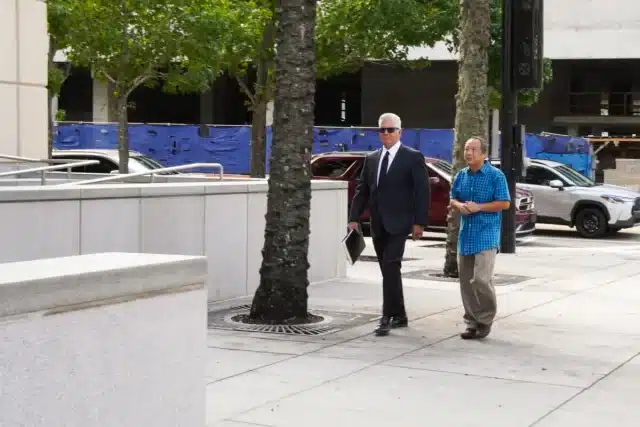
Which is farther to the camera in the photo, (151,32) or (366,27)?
(366,27)

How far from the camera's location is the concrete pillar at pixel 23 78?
15781 millimetres

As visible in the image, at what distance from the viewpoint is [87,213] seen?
951cm

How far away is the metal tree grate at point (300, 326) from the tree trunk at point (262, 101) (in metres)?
15.4

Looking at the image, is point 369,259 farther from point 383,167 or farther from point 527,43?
point 383,167

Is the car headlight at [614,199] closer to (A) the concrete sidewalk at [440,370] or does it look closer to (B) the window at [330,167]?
(B) the window at [330,167]

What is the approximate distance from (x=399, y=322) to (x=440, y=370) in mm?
1762

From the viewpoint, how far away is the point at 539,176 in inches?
914

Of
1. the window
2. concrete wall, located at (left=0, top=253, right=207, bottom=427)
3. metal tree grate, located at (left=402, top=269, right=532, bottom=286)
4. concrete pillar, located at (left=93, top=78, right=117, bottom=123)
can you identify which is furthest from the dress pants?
concrete pillar, located at (left=93, top=78, right=117, bottom=123)

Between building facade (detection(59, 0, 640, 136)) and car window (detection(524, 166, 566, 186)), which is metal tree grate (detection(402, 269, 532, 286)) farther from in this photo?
building facade (detection(59, 0, 640, 136))

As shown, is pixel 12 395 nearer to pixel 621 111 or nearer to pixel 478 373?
pixel 478 373

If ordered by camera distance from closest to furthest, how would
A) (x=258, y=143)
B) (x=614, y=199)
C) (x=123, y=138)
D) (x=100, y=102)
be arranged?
(x=614, y=199), (x=123, y=138), (x=258, y=143), (x=100, y=102)

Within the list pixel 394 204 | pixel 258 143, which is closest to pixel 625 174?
pixel 258 143

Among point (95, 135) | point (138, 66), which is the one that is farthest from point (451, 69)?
point (138, 66)

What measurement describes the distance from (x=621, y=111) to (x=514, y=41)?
34.8 meters
